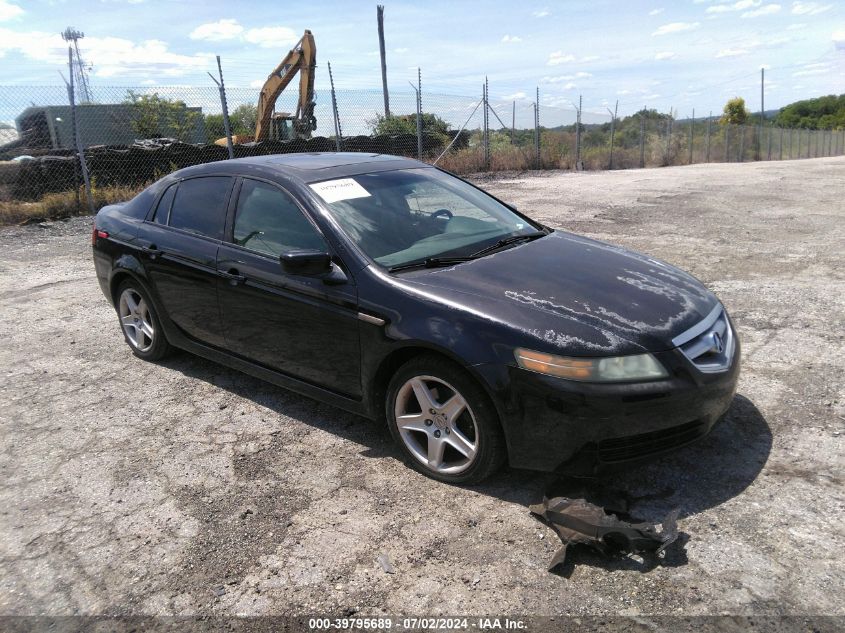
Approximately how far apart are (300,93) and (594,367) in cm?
1850

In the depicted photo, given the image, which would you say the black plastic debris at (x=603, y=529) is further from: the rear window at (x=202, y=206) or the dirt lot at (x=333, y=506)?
the rear window at (x=202, y=206)

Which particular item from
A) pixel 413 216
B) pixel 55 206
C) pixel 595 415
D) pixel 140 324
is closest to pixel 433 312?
pixel 595 415

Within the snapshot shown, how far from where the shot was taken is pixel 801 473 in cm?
312

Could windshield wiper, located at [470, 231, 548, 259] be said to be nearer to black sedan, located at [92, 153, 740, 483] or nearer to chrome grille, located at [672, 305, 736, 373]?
black sedan, located at [92, 153, 740, 483]

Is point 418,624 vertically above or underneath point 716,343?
underneath

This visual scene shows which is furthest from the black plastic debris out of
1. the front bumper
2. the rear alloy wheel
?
the rear alloy wheel

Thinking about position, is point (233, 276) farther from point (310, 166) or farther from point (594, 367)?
point (594, 367)

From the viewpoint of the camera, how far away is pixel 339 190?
3.80 metres

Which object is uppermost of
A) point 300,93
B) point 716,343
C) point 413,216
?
point 300,93

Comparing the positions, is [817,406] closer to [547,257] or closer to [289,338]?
[547,257]

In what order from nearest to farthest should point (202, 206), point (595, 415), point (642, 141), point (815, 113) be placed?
point (595, 415)
point (202, 206)
point (642, 141)
point (815, 113)

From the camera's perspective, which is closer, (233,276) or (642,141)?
(233,276)

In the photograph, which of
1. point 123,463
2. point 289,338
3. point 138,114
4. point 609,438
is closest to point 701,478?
point 609,438

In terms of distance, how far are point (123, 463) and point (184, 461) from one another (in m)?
0.34
